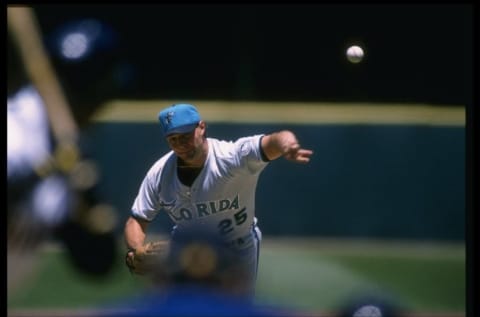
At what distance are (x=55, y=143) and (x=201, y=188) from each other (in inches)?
46.3

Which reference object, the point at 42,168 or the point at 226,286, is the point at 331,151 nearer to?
the point at 42,168

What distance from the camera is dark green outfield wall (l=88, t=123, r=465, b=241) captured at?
6766 millimetres

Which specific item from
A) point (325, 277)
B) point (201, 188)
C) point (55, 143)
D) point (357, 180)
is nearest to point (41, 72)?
point (55, 143)

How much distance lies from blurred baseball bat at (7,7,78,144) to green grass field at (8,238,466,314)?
0.95 meters

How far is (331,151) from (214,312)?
5.35 meters

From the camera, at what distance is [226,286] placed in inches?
74.9

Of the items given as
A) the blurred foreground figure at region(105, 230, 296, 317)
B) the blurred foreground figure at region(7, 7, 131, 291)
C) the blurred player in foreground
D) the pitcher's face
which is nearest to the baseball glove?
the blurred player in foreground

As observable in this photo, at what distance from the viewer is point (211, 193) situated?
383 cm

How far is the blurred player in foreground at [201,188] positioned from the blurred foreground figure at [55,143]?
823 millimetres

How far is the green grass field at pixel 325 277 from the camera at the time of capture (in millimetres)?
5770

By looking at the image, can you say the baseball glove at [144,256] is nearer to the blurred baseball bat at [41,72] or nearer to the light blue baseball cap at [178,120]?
the light blue baseball cap at [178,120]

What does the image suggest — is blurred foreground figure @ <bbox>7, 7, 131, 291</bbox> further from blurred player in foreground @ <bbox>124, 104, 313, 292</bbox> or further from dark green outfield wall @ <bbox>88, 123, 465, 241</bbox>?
blurred player in foreground @ <bbox>124, 104, 313, 292</bbox>

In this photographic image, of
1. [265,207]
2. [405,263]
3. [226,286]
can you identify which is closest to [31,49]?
[265,207]

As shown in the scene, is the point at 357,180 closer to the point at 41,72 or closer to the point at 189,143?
the point at 41,72
